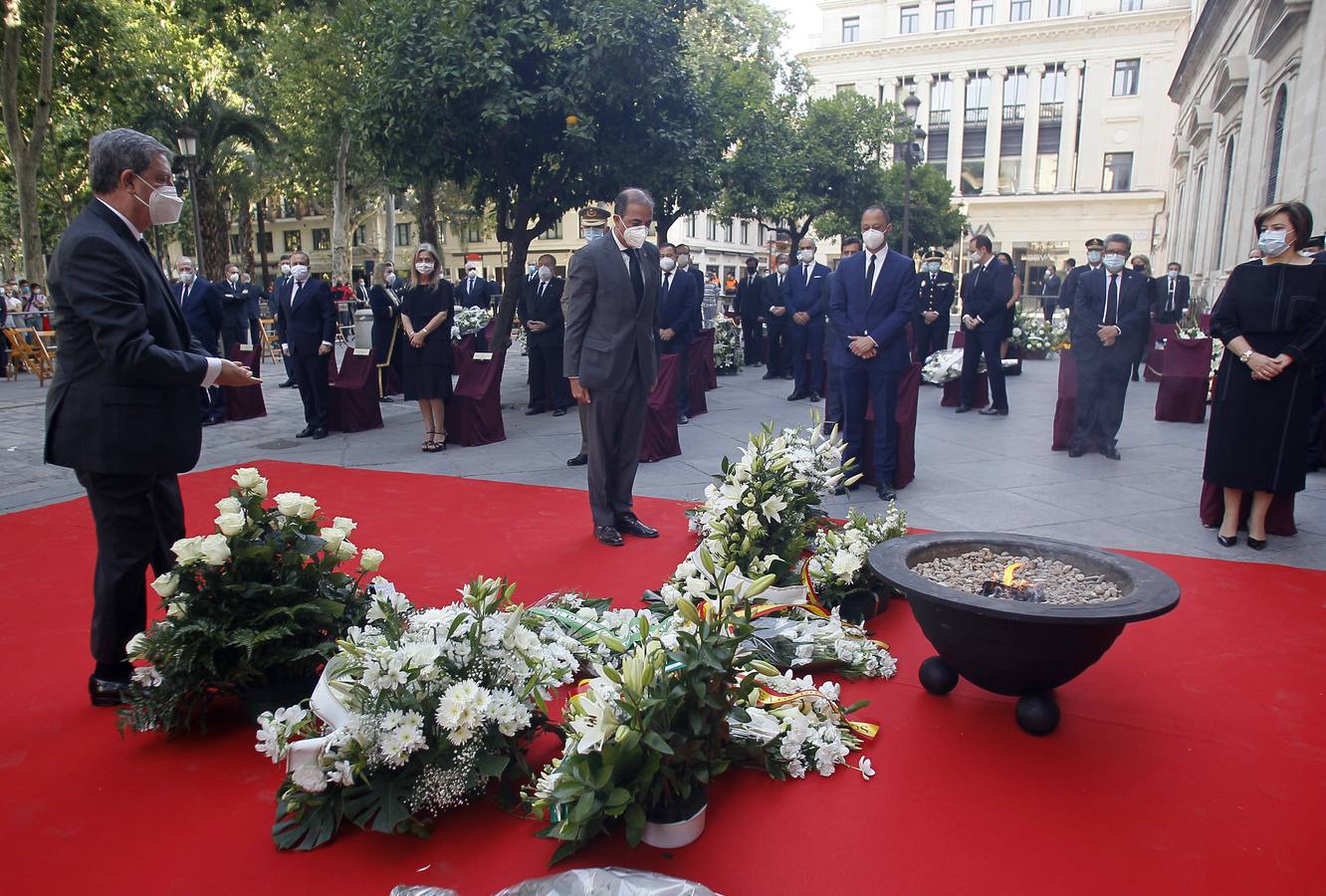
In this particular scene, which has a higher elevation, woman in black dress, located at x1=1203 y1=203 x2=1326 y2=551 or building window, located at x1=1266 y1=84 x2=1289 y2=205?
building window, located at x1=1266 y1=84 x2=1289 y2=205

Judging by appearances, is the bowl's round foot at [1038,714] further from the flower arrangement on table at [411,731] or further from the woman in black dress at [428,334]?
the woman in black dress at [428,334]

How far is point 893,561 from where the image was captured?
9.98 ft

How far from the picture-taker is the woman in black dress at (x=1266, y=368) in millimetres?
4758

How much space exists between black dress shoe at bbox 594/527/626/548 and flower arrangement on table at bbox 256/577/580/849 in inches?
96.7

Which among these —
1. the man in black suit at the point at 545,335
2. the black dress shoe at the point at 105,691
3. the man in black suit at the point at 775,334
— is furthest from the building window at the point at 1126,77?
the black dress shoe at the point at 105,691

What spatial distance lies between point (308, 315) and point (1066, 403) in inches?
306

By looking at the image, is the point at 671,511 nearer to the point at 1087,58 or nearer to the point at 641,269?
the point at 641,269

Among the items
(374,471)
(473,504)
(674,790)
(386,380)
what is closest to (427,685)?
(674,790)

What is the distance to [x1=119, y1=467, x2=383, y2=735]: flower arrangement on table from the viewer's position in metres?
2.83

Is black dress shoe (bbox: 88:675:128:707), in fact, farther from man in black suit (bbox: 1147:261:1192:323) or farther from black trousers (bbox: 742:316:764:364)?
man in black suit (bbox: 1147:261:1192:323)

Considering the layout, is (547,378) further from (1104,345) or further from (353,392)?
(1104,345)

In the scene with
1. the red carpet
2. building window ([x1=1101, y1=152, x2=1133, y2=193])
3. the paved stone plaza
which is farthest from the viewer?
building window ([x1=1101, y1=152, x2=1133, y2=193])

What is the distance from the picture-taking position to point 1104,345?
25.3 feet

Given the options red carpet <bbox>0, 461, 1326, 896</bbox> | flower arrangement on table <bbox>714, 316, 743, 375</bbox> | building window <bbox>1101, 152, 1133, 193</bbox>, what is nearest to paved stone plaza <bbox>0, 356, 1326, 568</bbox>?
red carpet <bbox>0, 461, 1326, 896</bbox>
